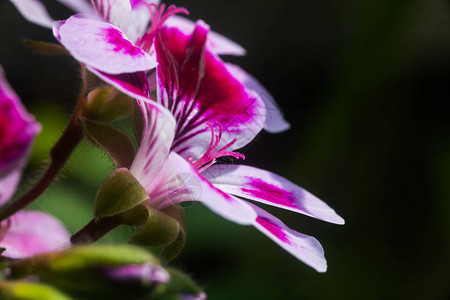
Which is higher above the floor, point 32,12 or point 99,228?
point 32,12

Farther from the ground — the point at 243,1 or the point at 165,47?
the point at 165,47

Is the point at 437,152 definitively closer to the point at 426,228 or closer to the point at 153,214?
the point at 426,228

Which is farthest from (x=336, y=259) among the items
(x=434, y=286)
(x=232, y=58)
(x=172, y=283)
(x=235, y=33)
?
(x=172, y=283)

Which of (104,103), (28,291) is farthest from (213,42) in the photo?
(28,291)

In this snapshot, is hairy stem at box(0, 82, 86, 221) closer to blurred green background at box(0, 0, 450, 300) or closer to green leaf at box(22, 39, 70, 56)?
green leaf at box(22, 39, 70, 56)

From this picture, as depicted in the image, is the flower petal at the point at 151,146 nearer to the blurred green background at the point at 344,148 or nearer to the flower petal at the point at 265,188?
the flower petal at the point at 265,188

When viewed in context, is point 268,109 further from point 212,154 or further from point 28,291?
point 28,291
